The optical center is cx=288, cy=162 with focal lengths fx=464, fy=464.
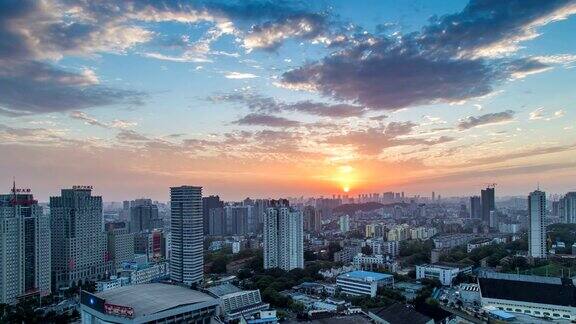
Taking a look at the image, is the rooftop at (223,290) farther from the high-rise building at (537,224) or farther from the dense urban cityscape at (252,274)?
the high-rise building at (537,224)

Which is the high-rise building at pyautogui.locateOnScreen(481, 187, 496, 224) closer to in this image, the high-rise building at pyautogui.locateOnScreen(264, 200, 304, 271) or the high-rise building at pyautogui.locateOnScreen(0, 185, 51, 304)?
the high-rise building at pyautogui.locateOnScreen(264, 200, 304, 271)

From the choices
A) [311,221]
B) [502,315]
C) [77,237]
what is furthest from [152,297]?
[311,221]

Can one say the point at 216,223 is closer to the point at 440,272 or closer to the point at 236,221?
the point at 236,221

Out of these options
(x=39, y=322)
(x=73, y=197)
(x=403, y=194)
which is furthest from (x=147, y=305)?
(x=403, y=194)

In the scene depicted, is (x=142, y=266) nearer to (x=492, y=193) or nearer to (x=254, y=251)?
(x=254, y=251)

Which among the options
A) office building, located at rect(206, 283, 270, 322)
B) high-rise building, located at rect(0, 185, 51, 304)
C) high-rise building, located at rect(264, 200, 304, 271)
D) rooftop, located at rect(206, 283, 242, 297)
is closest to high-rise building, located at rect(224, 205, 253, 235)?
high-rise building, located at rect(264, 200, 304, 271)

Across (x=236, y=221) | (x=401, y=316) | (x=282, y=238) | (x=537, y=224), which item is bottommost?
(x=401, y=316)
